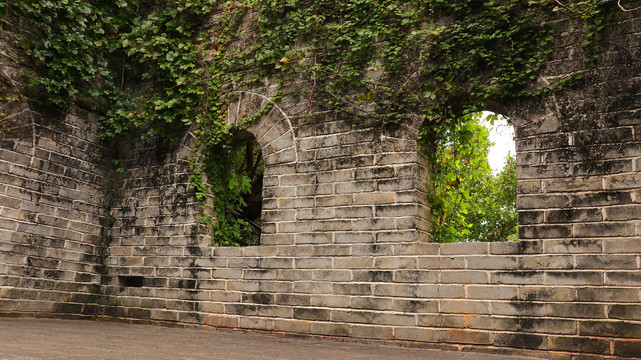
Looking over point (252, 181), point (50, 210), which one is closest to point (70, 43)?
point (50, 210)

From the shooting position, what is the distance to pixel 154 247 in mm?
6617

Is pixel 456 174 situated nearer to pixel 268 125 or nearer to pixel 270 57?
pixel 268 125

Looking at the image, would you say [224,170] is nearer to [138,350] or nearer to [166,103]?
[166,103]

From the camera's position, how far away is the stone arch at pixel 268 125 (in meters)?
5.99

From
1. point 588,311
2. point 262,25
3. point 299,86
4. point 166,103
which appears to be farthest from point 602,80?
point 166,103

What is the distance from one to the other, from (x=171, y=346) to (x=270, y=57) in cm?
362

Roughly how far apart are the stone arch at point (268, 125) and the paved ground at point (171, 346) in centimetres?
210

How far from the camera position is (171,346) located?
426 cm

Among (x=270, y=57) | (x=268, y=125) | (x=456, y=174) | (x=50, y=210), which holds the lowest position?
(x=50, y=210)

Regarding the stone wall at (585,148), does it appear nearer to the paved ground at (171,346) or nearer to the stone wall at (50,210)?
the paved ground at (171,346)

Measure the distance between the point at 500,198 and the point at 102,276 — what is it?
12210mm

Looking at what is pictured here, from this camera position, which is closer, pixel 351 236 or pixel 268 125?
pixel 351 236

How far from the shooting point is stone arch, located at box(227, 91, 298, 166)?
5.99 m

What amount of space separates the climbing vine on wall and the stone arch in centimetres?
12
